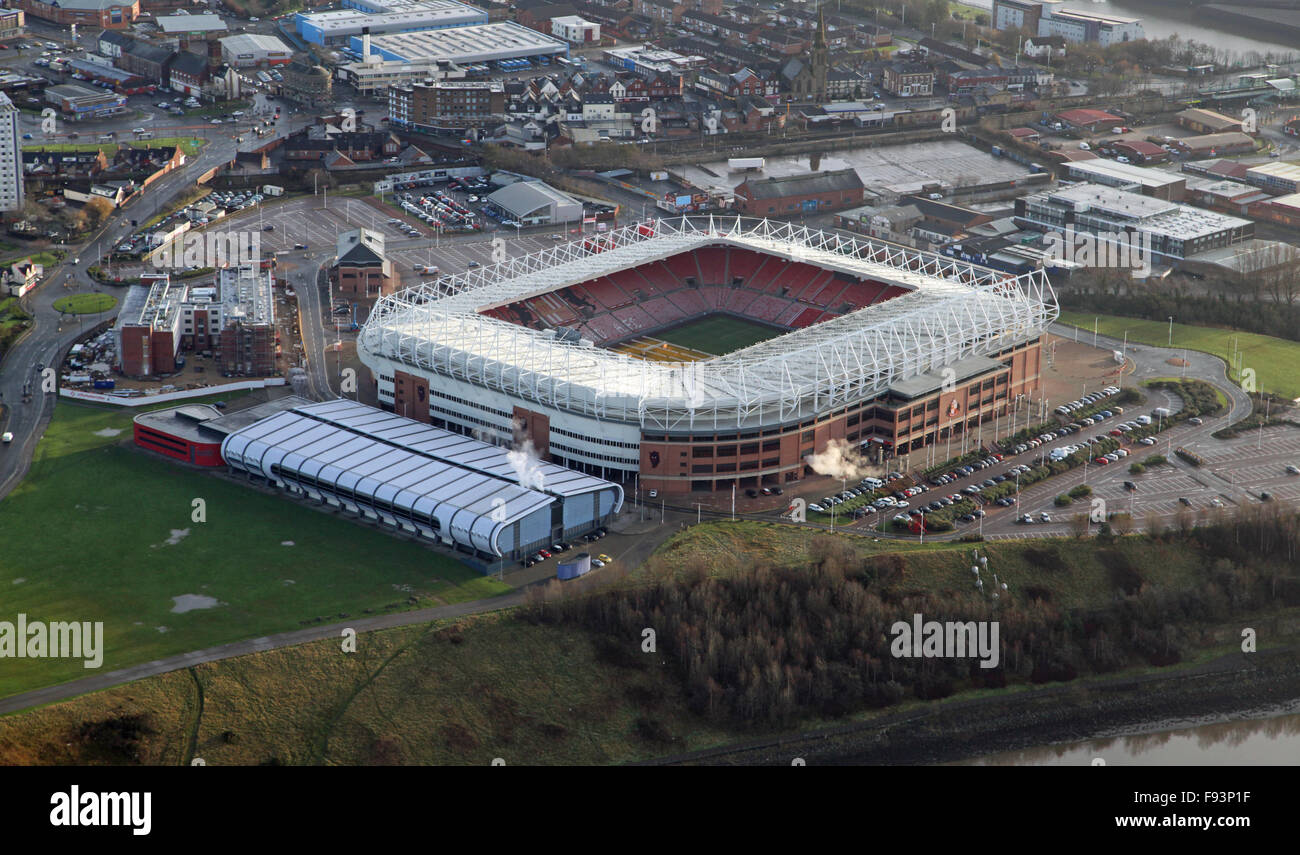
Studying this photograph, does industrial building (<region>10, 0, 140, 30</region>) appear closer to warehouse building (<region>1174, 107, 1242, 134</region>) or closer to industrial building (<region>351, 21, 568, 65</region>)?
industrial building (<region>351, 21, 568, 65</region>)

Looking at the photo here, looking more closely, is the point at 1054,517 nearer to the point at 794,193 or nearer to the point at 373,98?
the point at 794,193

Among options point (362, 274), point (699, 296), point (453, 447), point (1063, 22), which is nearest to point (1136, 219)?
point (699, 296)

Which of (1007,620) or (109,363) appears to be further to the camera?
(109,363)

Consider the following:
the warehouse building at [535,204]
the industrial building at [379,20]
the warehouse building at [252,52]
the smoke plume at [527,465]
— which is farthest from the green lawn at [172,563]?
the industrial building at [379,20]

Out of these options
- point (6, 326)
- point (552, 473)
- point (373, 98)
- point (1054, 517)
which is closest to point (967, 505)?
point (1054, 517)

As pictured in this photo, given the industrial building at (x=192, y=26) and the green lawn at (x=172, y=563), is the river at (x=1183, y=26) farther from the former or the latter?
the green lawn at (x=172, y=563)

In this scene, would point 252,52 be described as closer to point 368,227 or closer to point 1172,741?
point 368,227

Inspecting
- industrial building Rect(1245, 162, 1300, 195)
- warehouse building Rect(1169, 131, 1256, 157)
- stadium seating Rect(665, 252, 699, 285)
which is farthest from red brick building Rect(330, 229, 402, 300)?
warehouse building Rect(1169, 131, 1256, 157)
